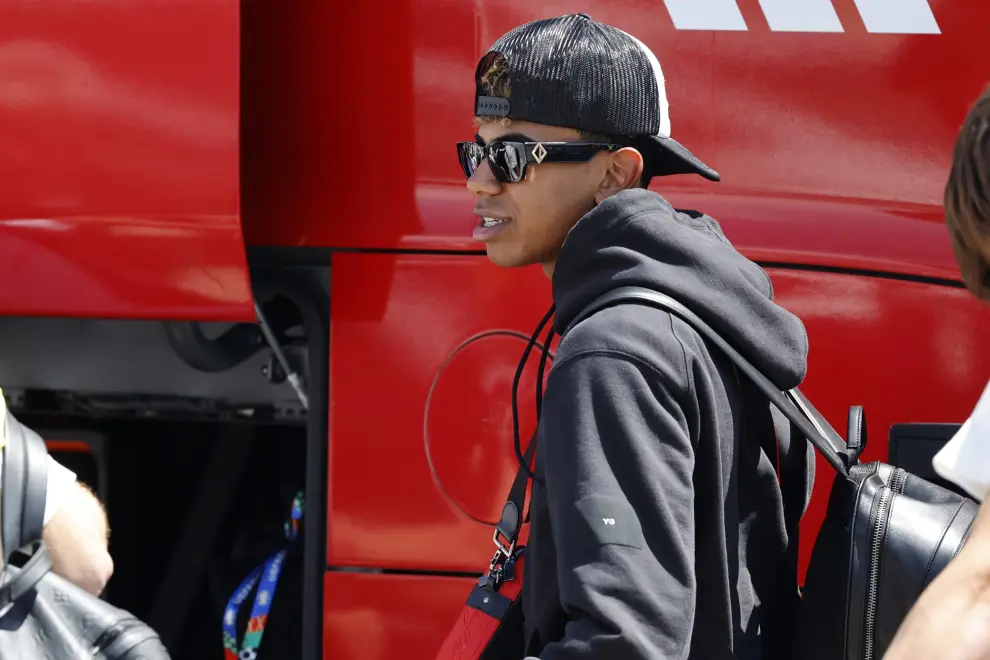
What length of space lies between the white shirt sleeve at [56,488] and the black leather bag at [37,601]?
0.13 ft

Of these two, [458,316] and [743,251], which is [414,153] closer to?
[458,316]

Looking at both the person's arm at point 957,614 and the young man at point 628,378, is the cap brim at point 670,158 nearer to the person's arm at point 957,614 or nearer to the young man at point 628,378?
the young man at point 628,378

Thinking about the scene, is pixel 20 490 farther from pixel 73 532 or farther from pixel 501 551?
pixel 501 551

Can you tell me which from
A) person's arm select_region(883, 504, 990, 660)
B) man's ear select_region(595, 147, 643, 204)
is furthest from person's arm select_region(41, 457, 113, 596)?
person's arm select_region(883, 504, 990, 660)

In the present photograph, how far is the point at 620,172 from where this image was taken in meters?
1.53

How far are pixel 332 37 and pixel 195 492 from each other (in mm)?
1363

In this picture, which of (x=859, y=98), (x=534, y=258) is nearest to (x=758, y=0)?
(x=859, y=98)

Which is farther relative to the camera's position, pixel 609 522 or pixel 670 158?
pixel 670 158

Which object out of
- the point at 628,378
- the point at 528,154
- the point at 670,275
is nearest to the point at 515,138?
the point at 528,154

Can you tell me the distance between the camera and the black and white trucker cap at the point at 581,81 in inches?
58.4

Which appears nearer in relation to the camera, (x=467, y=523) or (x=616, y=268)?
(x=616, y=268)

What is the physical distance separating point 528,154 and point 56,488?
2.38ft

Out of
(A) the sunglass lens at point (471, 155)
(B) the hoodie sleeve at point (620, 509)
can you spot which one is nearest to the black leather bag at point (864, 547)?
(B) the hoodie sleeve at point (620, 509)

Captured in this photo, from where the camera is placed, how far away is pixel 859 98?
1.96 m
